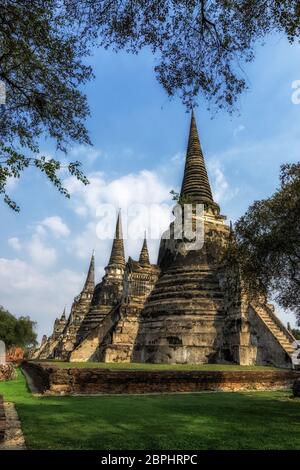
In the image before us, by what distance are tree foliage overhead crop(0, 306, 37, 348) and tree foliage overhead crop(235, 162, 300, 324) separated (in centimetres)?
4437

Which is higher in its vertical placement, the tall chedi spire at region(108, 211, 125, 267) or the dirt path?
the tall chedi spire at region(108, 211, 125, 267)

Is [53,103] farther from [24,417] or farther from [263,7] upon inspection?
[24,417]

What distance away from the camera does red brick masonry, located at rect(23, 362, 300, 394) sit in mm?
11789

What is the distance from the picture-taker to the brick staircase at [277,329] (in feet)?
66.2

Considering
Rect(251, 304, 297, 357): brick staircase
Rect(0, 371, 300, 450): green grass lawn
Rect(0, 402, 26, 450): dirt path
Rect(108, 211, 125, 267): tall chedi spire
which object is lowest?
Rect(0, 402, 26, 450): dirt path

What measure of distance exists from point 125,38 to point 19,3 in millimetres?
1960

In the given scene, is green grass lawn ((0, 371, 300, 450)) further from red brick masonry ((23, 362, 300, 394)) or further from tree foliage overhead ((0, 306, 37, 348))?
tree foliage overhead ((0, 306, 37, 348))

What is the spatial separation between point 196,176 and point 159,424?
2745 cm

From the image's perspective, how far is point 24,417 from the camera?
7207mm

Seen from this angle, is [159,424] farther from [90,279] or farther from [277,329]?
[90,279]

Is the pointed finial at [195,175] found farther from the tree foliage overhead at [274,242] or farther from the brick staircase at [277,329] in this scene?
the tree foliage overhead at [274,242]

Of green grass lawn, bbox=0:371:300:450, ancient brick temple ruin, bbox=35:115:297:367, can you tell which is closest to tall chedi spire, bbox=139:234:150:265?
ancient brick temple ruin, bbox=35:115:297:367

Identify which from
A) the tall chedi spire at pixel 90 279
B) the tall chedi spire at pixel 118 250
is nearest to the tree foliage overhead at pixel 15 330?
the tall chedi spire at pixel 90 279

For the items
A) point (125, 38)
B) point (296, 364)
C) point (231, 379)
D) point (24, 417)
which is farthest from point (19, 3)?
point (296, 364)
